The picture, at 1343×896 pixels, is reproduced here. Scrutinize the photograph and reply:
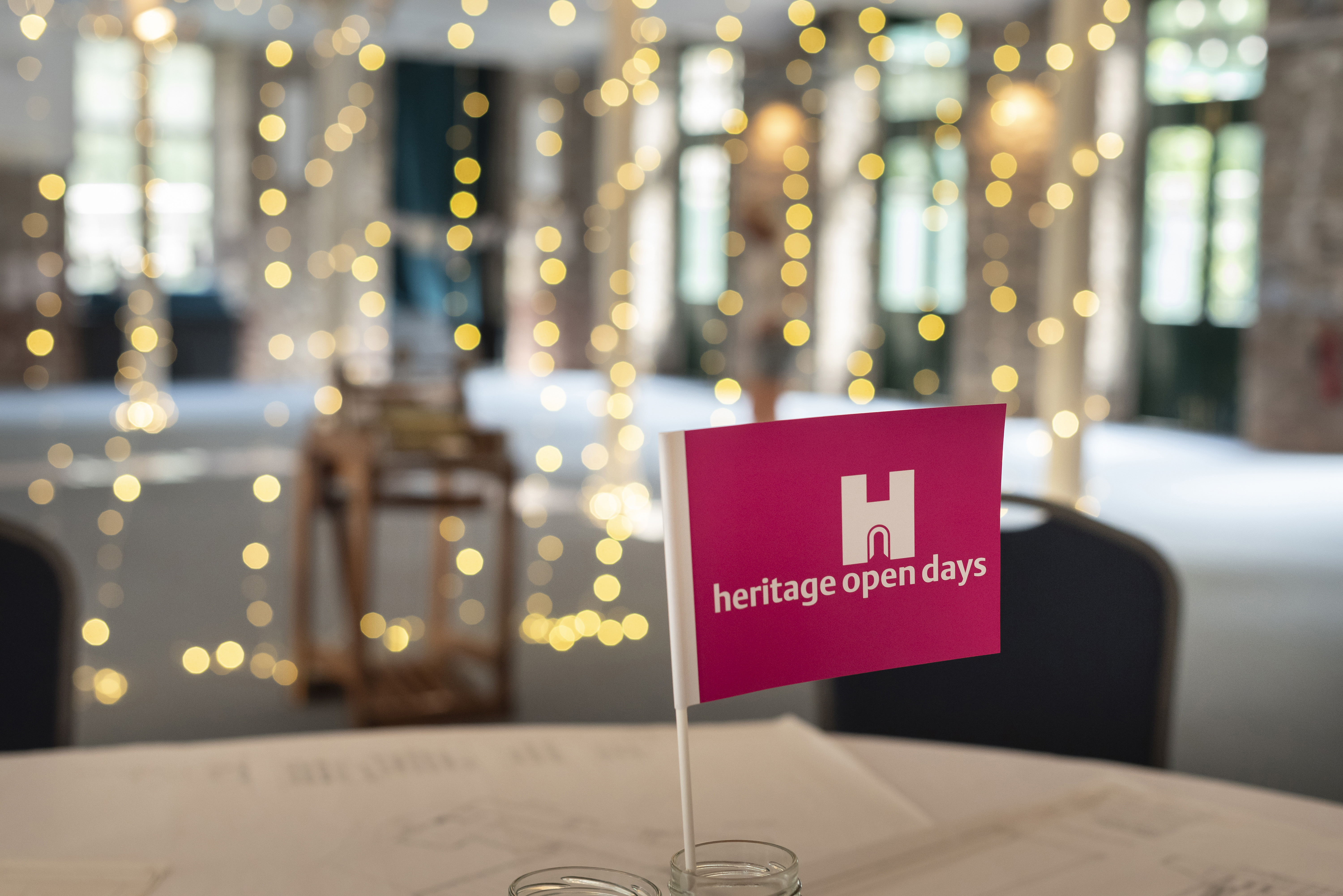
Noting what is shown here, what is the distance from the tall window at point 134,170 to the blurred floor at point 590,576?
2.29 m

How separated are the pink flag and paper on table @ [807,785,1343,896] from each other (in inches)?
6.0

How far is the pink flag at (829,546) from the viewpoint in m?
0.67

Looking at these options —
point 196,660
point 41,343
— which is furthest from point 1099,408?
point 41,343

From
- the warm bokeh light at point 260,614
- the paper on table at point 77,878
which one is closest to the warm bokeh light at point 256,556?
the warm bokeh light at point 260,614

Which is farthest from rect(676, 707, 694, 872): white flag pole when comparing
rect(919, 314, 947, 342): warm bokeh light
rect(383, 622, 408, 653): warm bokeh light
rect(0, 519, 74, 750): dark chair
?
rect(919, 314, 947, 342): warm bokeh light

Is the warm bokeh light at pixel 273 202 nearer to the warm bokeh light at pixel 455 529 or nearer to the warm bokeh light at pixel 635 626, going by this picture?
the warm bokeh light at pixel 455 529

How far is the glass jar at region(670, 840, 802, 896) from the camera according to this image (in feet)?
2.16

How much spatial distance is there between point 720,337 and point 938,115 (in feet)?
9.85

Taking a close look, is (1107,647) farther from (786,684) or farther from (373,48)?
(373,48)

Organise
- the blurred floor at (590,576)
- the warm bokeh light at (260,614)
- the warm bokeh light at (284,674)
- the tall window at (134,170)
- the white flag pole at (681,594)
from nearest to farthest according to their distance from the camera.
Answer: the white flag pole at (681,594)
the blurred floor at (590,576)
the warm bokeh light at (284,674)
the warm bokeh light at (260,614)
the tall window at (134,170)

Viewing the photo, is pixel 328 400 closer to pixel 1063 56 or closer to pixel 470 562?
pixel 470 562

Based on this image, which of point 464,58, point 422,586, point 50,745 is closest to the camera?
point 50,745

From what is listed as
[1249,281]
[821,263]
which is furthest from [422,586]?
[821,263]

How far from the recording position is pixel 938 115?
32.0 ft
